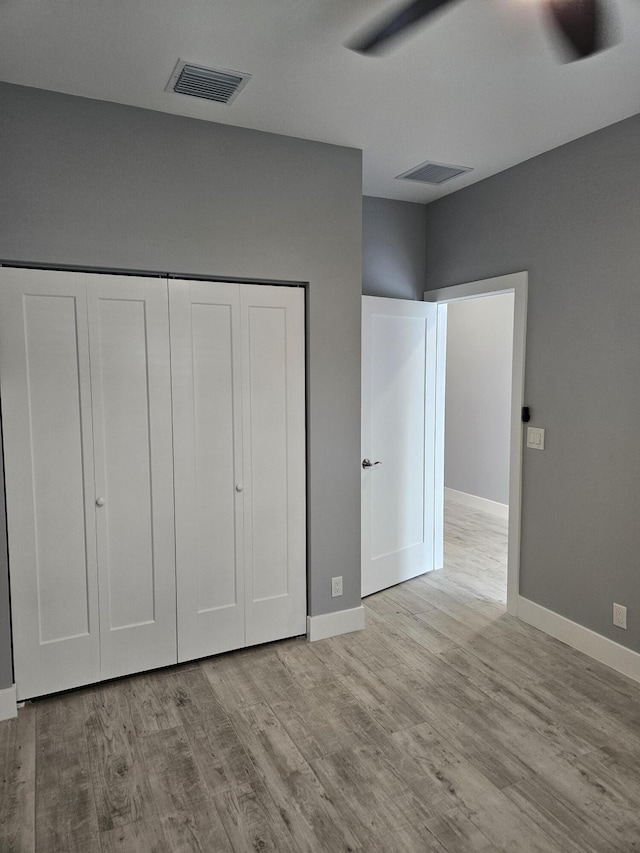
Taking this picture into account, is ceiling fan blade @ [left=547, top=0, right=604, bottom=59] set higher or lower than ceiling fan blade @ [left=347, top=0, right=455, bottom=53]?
higher

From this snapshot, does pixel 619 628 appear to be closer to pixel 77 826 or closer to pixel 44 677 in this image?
pixel 77 826

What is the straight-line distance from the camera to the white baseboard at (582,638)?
288 cm

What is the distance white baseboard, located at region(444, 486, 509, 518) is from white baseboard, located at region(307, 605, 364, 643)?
300 cm

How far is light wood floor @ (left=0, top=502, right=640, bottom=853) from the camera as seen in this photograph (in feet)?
6.39

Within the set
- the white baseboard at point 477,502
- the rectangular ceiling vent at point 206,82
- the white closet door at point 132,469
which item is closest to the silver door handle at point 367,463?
the white closet door at point 132,469

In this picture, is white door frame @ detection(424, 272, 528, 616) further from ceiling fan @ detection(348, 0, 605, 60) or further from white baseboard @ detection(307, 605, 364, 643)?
ceiling fan @ detection(348, 0, 605, 60)

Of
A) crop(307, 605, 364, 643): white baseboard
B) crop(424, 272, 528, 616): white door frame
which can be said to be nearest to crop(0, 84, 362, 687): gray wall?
crop(307, 605, 364, 643): white baseboard

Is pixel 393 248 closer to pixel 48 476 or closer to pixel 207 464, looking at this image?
pixel 207 464

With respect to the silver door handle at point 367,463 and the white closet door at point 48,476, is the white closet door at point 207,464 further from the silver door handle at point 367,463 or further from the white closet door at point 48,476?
the silver door handle at point 367,463

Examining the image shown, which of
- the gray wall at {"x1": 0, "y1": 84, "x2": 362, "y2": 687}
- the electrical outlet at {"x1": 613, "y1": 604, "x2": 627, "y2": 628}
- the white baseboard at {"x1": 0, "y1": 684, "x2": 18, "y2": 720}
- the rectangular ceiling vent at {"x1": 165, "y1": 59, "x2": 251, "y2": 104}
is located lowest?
the white baseboard at {"x1": 0, "y1": 684, "x2": 18, "y2": 720}

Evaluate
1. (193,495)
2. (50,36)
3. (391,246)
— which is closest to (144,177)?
(50,36)

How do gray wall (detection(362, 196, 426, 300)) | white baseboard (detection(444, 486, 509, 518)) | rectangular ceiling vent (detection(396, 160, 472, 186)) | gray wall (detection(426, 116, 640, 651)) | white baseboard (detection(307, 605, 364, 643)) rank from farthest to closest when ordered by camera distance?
white baseboard (detection(444, 486, 509, 518)), gray wall (detection(362, 196, 426, 300)), rectangular ceiling vent (detection(396, 160, 472, 186)), white baseboard (detection(307, 605, 364, 643)), gray wall (detection(426, 116, 640, 651))

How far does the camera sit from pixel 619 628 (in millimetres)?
2943

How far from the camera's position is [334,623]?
3328mm
